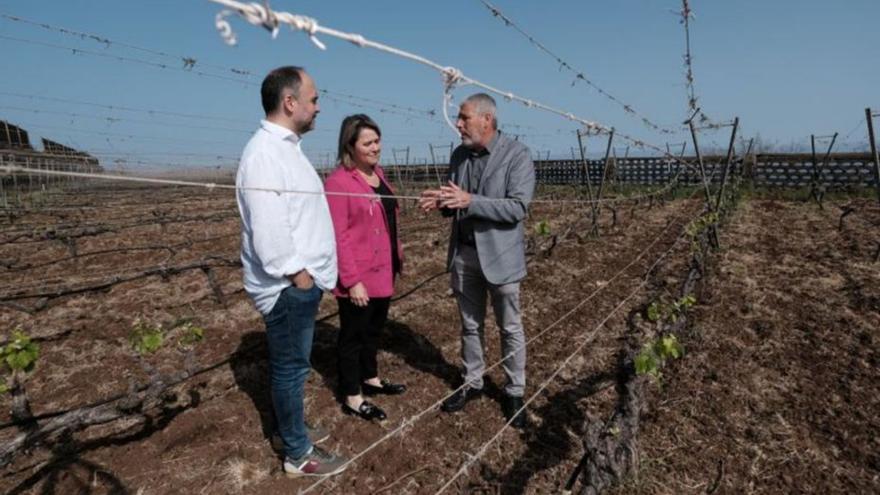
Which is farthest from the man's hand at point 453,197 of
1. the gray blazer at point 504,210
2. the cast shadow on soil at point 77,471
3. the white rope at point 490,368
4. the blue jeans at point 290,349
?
the cast shadow on soil at point 77,471

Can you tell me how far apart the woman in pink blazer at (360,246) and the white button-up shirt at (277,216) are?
382 mm

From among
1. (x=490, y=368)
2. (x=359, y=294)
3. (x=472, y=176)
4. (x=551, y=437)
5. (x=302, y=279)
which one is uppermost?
(x=472, y=176)

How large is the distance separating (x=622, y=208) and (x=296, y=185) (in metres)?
11.6

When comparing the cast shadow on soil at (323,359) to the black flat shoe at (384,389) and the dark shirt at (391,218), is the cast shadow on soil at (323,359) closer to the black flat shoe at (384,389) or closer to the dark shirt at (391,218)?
the black flat shoe at (384,389)

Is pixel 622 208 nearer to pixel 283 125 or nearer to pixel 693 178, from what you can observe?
pixel 693 178

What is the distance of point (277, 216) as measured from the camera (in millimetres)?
1784

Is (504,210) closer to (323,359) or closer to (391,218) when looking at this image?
(391,218)

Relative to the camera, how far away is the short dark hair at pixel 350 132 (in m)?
2.48

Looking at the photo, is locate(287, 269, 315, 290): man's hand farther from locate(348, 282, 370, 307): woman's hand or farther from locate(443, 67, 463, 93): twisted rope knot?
locate(443, 67, 463, 93): twisted rope knot

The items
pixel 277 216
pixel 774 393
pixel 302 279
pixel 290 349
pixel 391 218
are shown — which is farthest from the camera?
pixel 774 393

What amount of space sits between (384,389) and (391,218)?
4.05 ft

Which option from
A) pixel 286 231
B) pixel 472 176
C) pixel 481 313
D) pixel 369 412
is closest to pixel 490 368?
pixel 481 313

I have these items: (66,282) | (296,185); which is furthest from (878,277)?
(66,282)

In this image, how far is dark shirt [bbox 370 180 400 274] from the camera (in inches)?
107
